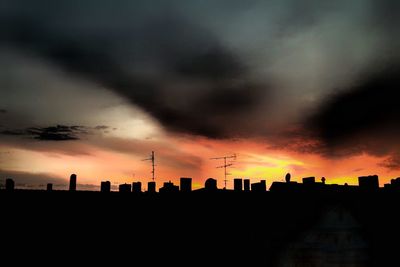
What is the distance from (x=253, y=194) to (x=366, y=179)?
4.34m

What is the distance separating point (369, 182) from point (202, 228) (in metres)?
6.25

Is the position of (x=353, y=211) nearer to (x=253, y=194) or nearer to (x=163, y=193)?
(x=253, y=194)

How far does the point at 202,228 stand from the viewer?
12.6 meters

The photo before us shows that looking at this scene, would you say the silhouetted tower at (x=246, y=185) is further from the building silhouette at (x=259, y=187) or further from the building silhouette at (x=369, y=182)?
the building silhouette at (x=369, y=182)

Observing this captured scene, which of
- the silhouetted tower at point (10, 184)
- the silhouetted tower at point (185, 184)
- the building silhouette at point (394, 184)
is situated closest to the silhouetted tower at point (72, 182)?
the silhouetted tower at point (10, 184)

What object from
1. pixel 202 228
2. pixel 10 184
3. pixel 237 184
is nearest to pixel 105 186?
pixel 10 184

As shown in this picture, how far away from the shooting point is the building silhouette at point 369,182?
14557 mm

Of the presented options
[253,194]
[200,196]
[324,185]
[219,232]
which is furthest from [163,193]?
[324,185]

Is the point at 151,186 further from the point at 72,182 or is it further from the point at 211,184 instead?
the point at 72,182

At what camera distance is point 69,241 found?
35.8 ft

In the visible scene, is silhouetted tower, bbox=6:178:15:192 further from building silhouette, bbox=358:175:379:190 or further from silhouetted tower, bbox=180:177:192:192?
building silhouette, bbox=358:175:379:190

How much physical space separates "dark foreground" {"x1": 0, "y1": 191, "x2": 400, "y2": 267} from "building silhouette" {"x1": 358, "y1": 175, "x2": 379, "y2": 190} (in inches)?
10.4

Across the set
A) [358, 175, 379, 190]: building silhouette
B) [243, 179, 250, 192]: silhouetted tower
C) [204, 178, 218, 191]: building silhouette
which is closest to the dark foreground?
[204, 178, 218, 191]: building silhouette

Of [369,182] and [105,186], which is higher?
[369,182]
